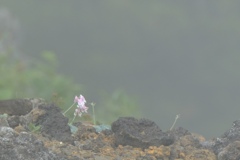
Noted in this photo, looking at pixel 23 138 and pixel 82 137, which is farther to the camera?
pixel 82 137

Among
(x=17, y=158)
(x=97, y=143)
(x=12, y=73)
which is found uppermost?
(x=12, y=73)

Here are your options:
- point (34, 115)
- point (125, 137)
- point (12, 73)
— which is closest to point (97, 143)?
point (125, 137)

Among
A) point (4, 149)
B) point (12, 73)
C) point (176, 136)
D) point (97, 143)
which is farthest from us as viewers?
point (12, 73)

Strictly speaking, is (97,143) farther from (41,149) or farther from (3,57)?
(3,57)

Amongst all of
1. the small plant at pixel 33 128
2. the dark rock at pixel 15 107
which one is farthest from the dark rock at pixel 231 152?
the dark rock at pixel 15 107

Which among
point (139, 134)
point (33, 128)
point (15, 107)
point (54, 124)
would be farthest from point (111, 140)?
point (15, 107)

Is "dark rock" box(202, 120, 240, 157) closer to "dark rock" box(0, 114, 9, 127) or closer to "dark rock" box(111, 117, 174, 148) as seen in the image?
"dark rock" box(111, 117, 174, 148)
